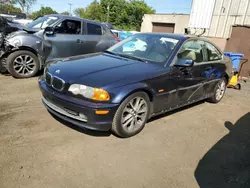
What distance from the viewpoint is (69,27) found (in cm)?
675

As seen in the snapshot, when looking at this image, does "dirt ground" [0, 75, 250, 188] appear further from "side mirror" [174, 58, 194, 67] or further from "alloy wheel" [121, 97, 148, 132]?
"side mirror" [174, 58, 194, 67]

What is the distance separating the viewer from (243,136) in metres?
4.06

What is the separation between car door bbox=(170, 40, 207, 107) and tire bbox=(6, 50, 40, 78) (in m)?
3.93

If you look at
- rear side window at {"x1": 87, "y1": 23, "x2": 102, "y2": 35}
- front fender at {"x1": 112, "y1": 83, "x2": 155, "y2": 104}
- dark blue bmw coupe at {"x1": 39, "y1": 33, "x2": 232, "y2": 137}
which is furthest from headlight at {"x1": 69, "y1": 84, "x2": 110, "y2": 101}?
rear side window at {"x1": 87, "y1": 23, "x2": 102, "y2": 35}

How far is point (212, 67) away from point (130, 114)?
8.01 feet

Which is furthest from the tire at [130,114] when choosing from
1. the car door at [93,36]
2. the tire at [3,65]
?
the car door at [93,36]

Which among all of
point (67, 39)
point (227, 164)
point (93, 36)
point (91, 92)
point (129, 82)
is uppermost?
point (93, 36)

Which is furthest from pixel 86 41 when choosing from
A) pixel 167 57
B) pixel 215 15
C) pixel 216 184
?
pixel 215 15

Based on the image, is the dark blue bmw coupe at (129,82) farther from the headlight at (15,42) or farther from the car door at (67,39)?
the car door at (67,39)

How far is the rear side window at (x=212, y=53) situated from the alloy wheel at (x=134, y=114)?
2202 mm

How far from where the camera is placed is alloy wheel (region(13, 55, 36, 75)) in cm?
583

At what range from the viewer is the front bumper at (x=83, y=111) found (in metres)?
3.02

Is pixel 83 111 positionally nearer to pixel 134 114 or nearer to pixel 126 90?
pixel 126 90

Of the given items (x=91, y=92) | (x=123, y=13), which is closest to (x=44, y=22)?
(x=91, y=92)
